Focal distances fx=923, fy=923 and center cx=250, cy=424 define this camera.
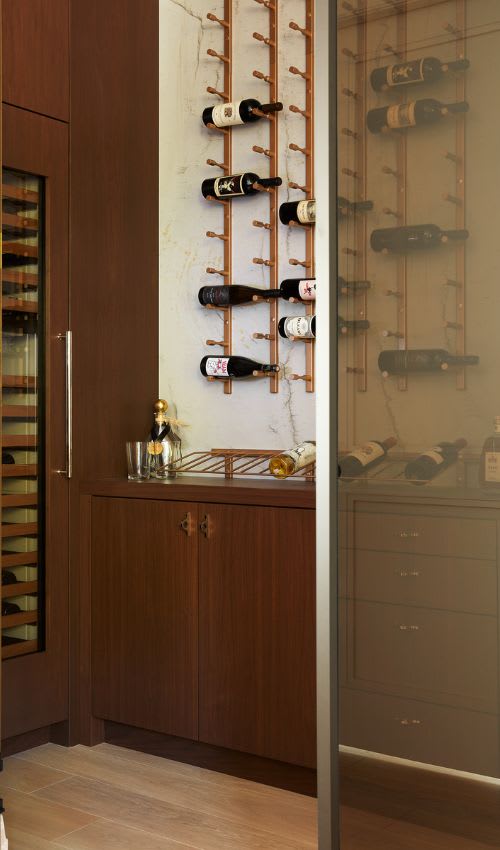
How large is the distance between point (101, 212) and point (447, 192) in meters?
2.08

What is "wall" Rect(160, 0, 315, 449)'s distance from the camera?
136 inches

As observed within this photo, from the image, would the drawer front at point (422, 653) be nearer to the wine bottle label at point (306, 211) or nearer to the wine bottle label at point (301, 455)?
the wine bottle label at point (301, 455)

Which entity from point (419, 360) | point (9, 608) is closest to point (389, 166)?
point (419, 360)

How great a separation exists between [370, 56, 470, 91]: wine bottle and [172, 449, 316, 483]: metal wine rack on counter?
5.74 feet

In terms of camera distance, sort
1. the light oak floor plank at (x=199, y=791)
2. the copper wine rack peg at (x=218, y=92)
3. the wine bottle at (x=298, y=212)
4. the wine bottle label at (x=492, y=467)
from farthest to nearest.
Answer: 1. the copper wine rack peg at (x=218, y=92)
2. the wine bottle at (x=298, y=212)
3. the light oak floor plank at (x=199, y=791)
4. the wine bottle label at (x=492, y=467)

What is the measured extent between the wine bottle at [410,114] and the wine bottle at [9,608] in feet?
7.02

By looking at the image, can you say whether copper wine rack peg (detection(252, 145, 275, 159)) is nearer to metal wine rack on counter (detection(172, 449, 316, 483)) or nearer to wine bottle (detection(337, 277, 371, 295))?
metal wine rack on counter (detection(172, 449, 316, 483))

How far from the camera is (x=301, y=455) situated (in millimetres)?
3092

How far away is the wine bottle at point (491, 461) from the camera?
5.09 feet

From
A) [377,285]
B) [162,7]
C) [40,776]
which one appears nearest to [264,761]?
[40,776]

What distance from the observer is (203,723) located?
3018mm

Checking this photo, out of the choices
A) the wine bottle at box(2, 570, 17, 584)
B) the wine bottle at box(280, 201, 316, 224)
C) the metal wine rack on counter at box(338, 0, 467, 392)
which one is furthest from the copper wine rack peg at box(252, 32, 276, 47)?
the wine bottle at box(2, 570, 17, 584)

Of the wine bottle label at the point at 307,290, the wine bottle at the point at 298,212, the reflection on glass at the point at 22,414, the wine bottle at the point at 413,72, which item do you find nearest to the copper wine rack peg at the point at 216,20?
the wine bottle at the point at 298,212

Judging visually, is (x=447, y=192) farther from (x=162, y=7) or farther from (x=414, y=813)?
(x=162, y=7)
